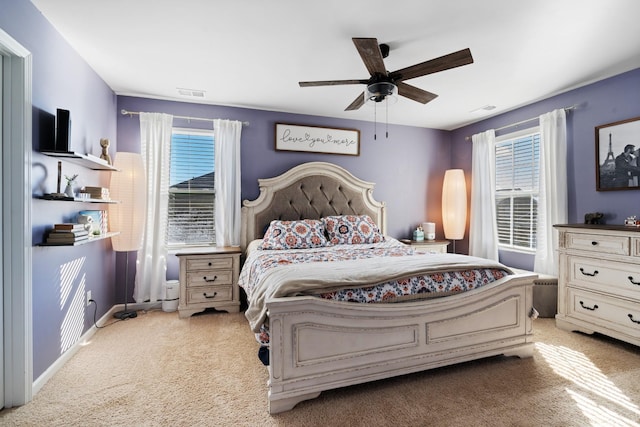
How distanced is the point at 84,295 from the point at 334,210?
277 centimetres

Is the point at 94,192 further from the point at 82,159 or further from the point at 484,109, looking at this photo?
the point at 484,109

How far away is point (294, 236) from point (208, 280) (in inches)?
41.0

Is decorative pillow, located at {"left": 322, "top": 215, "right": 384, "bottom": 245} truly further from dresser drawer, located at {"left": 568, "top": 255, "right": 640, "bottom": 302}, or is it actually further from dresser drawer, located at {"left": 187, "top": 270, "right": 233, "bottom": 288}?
dresser drawer, located at {"left": 568, "top": 255, "right": 640, "bottom": 302}

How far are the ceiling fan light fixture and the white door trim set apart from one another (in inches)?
85.3

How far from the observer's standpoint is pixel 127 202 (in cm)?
302

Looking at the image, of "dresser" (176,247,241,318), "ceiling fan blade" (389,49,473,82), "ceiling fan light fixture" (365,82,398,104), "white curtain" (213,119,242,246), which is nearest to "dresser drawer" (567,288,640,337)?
"ceiling fan blade" (389,49,473,82)

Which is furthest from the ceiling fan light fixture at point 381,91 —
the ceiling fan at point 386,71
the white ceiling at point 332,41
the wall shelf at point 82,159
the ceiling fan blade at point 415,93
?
the wall shelf at point 82,159

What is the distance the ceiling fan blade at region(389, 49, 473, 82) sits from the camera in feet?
6.16

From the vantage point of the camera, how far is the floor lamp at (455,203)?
446cm

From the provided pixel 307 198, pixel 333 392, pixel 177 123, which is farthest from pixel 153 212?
pixel 333 392

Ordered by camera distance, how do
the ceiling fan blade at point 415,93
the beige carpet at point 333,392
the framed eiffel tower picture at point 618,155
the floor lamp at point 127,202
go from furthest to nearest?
the floor lamp at point 127,202 → the framed eiffel tower picture at point 618,155 → the ceiling fan blade at point 415,93 → the beige carpet at point 333,392

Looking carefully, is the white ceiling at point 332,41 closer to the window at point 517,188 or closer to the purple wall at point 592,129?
the purple wall at point 592,129

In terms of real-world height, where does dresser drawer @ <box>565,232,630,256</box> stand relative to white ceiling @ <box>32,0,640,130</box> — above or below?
below

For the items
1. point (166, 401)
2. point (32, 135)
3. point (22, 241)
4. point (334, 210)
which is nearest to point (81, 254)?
point (22, 241)
